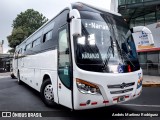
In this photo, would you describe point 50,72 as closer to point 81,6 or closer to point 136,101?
point 81,6

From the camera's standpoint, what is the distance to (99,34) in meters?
5.13

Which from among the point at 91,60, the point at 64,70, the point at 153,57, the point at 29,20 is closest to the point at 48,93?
the point at 64,70

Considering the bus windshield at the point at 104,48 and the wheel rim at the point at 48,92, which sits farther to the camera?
the wheel rim at the point at 48,92

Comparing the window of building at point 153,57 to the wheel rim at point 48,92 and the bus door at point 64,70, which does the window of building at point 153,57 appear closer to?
the wheel rim at point 48,92

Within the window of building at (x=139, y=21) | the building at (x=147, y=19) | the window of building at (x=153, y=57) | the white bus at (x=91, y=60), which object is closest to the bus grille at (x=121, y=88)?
the white bus at (x=91, y=60)

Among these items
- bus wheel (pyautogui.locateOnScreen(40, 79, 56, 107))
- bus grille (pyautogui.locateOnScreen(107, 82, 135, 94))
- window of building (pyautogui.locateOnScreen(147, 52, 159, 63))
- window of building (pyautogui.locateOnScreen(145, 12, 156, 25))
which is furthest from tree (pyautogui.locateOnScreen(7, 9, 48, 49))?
bus grille (pyautogui.locateOnScreen(107, 82, 135, 94))

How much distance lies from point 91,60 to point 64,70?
2.91ft

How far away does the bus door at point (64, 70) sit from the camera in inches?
194

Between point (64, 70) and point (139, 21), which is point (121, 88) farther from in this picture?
point (139, 21)

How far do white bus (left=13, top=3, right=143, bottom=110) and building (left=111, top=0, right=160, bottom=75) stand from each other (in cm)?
1257

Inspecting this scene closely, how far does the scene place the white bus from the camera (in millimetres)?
4574

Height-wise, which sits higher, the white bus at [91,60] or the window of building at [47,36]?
the window of building at [47,36]

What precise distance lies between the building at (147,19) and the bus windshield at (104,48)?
12.5 metres

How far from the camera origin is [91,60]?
4730 millimetres
